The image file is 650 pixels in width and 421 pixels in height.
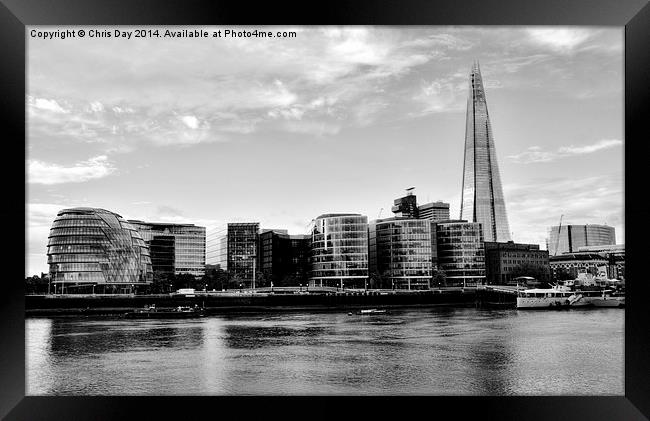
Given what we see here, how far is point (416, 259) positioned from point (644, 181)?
2807 cm

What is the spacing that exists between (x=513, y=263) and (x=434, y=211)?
5.75 metres

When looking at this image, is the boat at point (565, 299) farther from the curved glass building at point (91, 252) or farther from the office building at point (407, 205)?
the curved glass building at point (91, 252)

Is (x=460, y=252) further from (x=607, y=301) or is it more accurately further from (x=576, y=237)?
(x=607, y=301)

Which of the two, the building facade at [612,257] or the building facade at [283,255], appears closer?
the building facade at [612,257]

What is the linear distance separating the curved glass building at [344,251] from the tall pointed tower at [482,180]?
812 inches

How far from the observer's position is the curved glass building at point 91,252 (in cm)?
2989

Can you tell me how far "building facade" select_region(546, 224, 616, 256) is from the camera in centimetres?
3334

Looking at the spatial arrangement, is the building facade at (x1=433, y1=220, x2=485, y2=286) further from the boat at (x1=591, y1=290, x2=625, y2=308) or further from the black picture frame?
the black picture frame

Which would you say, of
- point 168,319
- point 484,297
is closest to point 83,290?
point 168,319

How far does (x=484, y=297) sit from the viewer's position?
93.3ft

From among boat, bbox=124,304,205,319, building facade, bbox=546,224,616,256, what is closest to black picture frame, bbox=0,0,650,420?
boat, bbox=124,304,205,319
